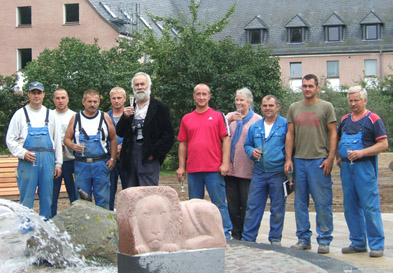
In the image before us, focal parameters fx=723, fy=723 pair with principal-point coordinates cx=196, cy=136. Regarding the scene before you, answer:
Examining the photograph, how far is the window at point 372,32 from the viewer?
55656 millimetres

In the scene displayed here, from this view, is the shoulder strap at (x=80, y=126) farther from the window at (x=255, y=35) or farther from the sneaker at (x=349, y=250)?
the window at (x=255, y=35)

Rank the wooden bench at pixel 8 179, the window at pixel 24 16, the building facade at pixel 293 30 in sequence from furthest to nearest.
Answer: the window at pixel 24 16, the building facade at pixel 293 30, the wooden bench at pixel 8 179

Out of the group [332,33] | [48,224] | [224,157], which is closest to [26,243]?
[48,224]

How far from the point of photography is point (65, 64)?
31062 millimetres

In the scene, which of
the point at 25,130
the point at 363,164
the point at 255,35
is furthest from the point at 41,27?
the point at 363,164

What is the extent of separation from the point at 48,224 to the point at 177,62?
60.0 ft

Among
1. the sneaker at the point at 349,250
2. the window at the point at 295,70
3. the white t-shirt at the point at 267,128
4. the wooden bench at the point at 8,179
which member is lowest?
the sneaker at the point at 349,250

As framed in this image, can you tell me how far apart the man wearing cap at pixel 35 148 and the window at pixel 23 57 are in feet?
135

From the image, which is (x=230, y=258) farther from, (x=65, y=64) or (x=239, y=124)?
(x=65, y=64)

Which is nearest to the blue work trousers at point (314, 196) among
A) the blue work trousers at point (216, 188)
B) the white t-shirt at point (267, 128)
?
the white t-shirt at point (267, 128)

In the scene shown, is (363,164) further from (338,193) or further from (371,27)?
(371,27)

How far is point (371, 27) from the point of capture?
5578cm

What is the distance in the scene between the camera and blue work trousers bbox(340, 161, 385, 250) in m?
7.96

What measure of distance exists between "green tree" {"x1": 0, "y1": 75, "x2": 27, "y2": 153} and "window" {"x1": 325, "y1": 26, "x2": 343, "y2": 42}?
27.4m
